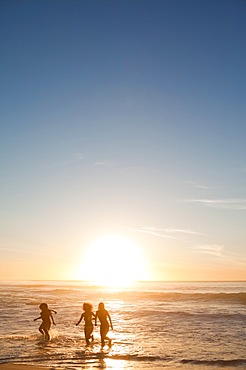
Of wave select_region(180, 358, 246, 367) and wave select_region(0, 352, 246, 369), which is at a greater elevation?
wave select_region(0, 352, 246, 369)

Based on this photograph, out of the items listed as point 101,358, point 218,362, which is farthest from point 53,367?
point 218,362

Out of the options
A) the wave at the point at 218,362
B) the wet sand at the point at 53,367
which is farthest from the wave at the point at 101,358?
the wet sand at the point at 53,367

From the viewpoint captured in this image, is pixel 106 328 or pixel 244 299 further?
pixel 244 299

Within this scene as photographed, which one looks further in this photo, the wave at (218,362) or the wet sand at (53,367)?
the wave at (218,362)

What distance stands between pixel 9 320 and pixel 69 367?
56.1ft

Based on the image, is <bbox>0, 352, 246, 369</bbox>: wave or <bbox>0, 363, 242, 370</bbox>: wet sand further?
<bbox>0, 352, 246, 369</bbox>: wave

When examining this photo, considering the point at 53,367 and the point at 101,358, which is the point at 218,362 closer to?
the point at 101,358

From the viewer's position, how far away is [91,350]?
1582cm

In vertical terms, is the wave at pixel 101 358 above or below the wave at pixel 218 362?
above

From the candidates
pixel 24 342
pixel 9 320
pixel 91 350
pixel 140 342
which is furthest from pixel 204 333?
pixel 9 320

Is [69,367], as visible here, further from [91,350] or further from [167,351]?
[167,351]

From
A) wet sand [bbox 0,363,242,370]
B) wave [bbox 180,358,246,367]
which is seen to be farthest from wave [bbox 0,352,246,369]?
wet sand [bbox 0,363,242,370]

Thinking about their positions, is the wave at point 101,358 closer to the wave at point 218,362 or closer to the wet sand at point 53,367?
the wave at point 218,362

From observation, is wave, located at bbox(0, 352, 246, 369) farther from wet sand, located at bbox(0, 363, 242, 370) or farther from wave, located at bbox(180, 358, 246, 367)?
wet sand, located at bbox(0, 363, 242, 370)
